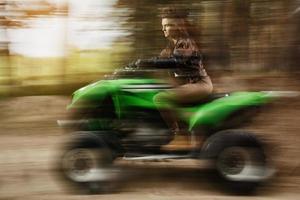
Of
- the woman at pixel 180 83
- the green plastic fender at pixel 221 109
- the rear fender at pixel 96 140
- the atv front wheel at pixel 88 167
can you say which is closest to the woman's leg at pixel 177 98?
the woman at pixel 180 83

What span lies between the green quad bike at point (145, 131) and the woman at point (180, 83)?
Result: 6 cm

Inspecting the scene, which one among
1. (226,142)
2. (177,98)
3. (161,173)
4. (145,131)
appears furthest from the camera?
(161,173)

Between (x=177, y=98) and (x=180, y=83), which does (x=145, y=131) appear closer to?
(x=177, y=98)

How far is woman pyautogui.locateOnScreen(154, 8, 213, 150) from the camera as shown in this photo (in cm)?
530

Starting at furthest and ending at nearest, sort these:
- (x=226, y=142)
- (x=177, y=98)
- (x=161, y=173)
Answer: (x=161, y=173)
(x=177, y=98)
(x=226, y=142)

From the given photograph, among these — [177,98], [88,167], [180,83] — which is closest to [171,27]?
[180,83]

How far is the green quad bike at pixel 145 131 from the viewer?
5246 millimetres

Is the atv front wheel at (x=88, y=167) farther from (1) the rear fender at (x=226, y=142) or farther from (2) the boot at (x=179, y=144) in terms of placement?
(1) the rear fender at (x=226, y=142)

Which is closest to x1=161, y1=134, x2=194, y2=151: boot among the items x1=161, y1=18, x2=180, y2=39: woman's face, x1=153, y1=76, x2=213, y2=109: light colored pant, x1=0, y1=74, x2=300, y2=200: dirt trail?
x1=153, y1=76, x2=213, y2=109: light colored pant

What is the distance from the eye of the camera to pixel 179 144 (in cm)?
540

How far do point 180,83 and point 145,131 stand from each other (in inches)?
20.9

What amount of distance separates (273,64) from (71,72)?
3.05 metres

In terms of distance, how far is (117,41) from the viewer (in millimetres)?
6629

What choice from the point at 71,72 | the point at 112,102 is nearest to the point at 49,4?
the point at 71,72
